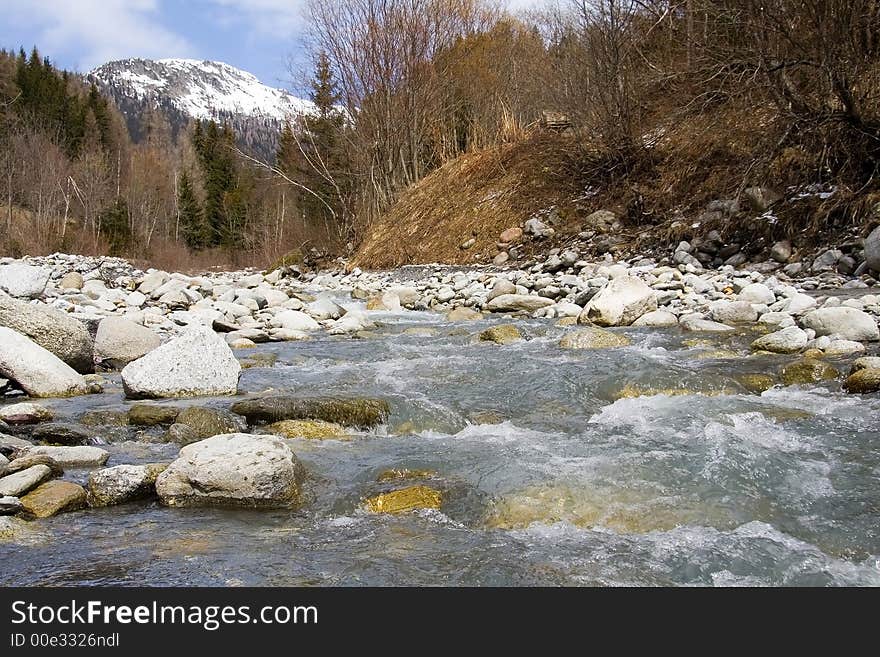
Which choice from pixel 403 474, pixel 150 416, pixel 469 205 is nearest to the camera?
pixel 403 474

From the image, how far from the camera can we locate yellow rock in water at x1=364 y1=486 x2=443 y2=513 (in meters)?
2.82

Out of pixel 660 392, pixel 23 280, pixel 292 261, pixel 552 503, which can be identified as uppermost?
pixel 292 261

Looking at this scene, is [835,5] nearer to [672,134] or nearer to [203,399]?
[672,134]

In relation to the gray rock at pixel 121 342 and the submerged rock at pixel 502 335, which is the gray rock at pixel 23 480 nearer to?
the gray rock at pixel 121 342

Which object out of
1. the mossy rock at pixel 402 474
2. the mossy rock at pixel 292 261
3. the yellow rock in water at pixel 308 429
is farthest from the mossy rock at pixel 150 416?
the mossy rock at pixel 292 261

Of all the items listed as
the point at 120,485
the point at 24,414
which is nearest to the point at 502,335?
the point at 24,414

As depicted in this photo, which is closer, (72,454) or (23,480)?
(23,480)

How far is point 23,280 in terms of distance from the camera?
10117 millimetres

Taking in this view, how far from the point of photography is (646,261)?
10.0 meters

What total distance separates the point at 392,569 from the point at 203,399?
9.12ft

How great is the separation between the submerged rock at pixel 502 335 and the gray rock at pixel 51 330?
141 inches

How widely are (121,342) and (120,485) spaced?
3.69m

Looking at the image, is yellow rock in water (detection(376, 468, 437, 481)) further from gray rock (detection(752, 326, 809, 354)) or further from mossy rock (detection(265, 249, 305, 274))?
mossy rock (detection(265, 249, 305, 274))

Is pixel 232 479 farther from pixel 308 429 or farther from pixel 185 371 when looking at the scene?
pixel 185 371
